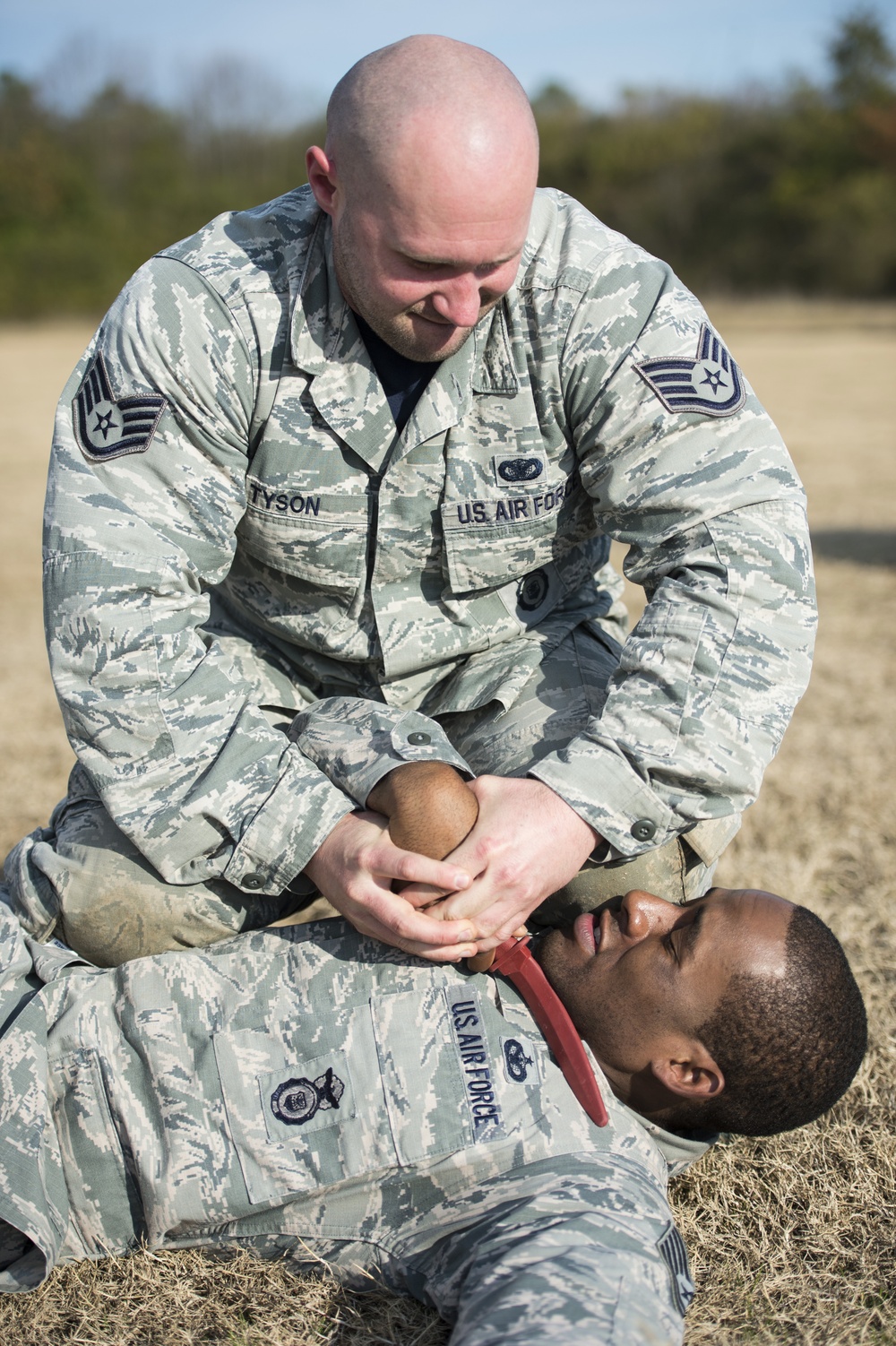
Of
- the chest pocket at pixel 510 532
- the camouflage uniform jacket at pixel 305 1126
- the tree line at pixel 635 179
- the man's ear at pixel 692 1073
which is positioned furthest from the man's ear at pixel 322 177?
the tree line at pixel 635 179

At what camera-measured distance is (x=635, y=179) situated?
49500 mm

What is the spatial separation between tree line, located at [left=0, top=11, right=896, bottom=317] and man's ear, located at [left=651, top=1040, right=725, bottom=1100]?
123ft

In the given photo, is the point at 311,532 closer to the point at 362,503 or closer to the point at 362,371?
the point at 362,503

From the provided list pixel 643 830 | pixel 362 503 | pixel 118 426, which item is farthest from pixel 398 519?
pixel 643 830

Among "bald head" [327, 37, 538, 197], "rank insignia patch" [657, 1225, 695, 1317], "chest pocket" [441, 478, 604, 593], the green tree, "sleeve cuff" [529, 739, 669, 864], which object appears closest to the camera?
"rank insignia patch" [657, 1225, 695, 1317]

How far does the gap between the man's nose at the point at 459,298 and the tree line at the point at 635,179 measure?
36824 millimetres

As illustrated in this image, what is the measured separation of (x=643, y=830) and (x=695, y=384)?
850mm

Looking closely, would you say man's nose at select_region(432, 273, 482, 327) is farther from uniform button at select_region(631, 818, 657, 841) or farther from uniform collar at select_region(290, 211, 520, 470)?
uniform button at select_region(631, 818, 657, 841)

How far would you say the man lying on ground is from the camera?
2051 mm

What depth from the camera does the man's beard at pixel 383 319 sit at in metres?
2.32

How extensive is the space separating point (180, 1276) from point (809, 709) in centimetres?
364

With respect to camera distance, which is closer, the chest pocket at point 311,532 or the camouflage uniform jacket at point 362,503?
the camouflage uniform jacket at point 362,503

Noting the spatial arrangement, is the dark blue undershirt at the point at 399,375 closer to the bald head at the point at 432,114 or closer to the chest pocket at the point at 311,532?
the chest pocket at the point at 311,532

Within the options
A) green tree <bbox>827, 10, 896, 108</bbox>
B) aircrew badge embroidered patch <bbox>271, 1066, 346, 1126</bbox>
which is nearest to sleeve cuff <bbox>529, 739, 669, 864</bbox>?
aircrew badge embroidered patch <bbox>271, 1066, 346, 1126</bbox>
